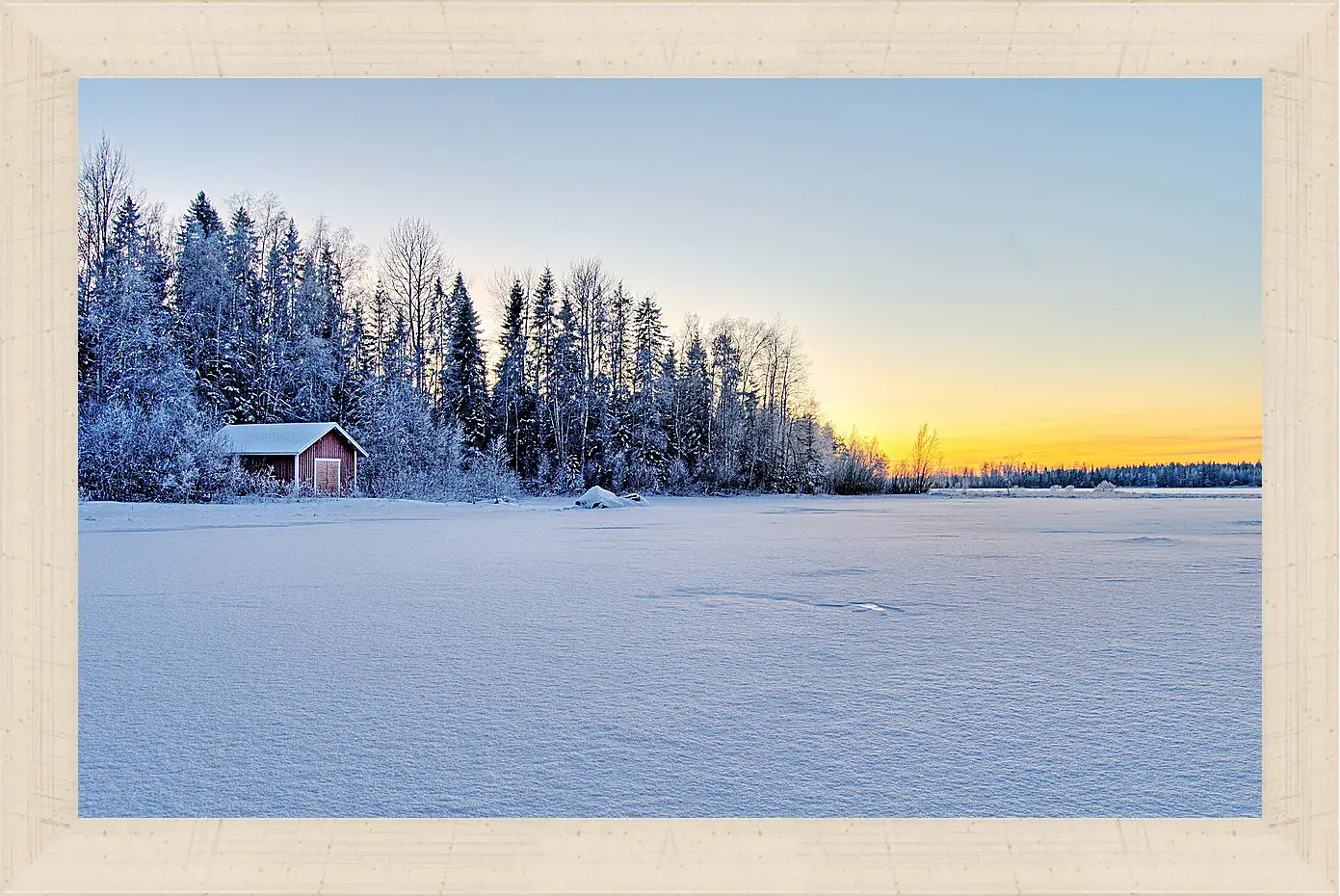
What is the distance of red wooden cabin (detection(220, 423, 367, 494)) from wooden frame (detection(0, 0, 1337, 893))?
15.7 m

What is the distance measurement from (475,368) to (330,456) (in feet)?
16.9

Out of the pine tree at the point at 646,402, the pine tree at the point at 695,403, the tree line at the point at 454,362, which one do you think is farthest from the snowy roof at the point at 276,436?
the pine tree at the point at 695,403

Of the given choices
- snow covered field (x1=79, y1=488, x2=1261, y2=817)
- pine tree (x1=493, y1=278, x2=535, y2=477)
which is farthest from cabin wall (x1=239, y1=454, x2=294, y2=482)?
snow covered field (x1=79, y1=488, x2=1261, y2=817)

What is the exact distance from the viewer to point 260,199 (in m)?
20.8

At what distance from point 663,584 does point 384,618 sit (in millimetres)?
1512

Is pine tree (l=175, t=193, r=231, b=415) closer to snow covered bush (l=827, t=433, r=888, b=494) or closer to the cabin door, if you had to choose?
the cabin door

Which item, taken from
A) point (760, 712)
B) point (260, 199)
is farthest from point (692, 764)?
point (260, 199)

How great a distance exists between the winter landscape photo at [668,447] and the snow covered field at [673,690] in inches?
0.7

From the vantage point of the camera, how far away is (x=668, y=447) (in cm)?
2203

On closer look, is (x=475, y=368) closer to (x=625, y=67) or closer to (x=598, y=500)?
(x=598, y=500)

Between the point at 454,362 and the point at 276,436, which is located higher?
the point at 454,362

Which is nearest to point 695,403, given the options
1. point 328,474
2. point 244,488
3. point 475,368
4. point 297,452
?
point 475,368
